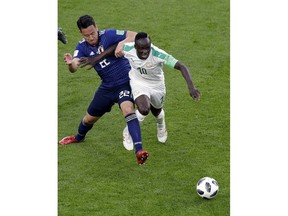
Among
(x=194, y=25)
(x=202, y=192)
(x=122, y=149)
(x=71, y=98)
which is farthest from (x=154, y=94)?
(x=194, y=25)

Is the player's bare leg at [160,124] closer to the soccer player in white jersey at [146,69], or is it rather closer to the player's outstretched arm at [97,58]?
the soccer player in white jersey at [146,69]

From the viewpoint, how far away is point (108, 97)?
11.0 meters

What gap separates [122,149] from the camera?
37.0 feet

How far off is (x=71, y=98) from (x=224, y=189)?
4.13 metres

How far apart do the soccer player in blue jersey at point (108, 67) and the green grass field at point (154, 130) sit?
618 millimetres

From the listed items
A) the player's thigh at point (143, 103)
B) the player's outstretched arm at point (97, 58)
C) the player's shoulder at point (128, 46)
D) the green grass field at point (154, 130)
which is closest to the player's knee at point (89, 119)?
the green grass field at point (154, 130)

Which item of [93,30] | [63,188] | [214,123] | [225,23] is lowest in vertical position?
[225,23]

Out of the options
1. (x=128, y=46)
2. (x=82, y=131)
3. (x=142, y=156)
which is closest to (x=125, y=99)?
(x=128, y=46)

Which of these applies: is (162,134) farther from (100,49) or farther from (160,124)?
(100,49)

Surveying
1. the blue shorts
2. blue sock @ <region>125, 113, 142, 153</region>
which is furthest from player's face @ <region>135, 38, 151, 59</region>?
blue sock @ <region>125, 113, 142, 153</region>

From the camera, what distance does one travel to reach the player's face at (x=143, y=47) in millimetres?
10180

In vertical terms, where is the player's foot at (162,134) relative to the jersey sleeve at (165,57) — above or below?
below

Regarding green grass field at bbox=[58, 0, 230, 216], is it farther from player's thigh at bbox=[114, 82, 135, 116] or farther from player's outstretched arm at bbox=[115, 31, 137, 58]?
player's outstretched arm at bbox=[115, 31, 137, 58]

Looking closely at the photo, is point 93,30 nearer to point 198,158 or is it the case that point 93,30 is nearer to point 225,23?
point 198,158
